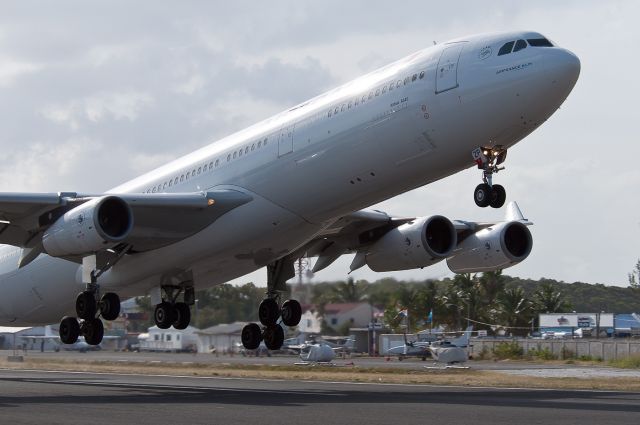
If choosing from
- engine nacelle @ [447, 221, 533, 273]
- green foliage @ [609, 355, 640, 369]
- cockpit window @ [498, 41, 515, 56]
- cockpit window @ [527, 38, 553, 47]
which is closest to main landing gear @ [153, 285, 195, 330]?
engine nacelle @ [447, 221, 533, 273]

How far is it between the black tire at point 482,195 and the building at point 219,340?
54247 mm

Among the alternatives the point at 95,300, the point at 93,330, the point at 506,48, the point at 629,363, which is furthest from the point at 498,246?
the point at 629,363

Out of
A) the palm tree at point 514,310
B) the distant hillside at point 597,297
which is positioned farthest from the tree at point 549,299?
the palm tree at point 514,310

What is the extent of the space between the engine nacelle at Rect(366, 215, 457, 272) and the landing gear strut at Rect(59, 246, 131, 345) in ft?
30.8

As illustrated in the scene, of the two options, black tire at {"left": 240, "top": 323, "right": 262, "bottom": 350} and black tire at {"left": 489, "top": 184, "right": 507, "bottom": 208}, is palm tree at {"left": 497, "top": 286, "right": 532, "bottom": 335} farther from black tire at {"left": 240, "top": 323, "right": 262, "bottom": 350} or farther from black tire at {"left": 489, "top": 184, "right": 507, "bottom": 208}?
black tire at {"left": 489, "top": 184, "right": 507, "bottom": 208}

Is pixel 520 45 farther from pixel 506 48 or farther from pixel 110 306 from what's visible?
pixel 110 306

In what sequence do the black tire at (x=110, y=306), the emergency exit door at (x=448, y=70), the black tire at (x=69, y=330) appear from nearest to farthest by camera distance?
the emergency exit door at (x=448, y=70), the black tire at (x=110, y=306), the black tire at (x=69, y=330)

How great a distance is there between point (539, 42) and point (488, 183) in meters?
3.97

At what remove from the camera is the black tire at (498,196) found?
29.3 m

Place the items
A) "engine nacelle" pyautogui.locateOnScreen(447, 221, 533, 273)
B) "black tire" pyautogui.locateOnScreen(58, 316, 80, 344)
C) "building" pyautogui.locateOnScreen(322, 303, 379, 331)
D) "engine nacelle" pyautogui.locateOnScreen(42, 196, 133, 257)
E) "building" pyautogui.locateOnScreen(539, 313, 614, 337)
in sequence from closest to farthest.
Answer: "engine nacelle" pyautogui.locateOnScreen(42, 196, 133, 257)
"engine nacelle" pyautogui.locateOnScreen(447, 221, 533, 273)
"black tire" pyautogui.locateOnScreen(58, 316, 80, 344)
"building" pyautogui.locateOnScreen(322, 303, 379, 331)
"building" pyautogui.locateOnScreen(539, 313, 614, 337)

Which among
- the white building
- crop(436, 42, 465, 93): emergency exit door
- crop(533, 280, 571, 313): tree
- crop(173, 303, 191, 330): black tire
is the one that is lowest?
the white building

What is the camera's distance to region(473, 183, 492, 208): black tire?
29234 millimetres

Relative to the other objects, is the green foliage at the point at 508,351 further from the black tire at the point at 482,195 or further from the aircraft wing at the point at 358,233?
the black tire at the point at 482,195

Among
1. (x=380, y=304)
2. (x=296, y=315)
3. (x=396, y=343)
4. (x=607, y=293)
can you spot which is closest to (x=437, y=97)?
(x=296, y=315)
